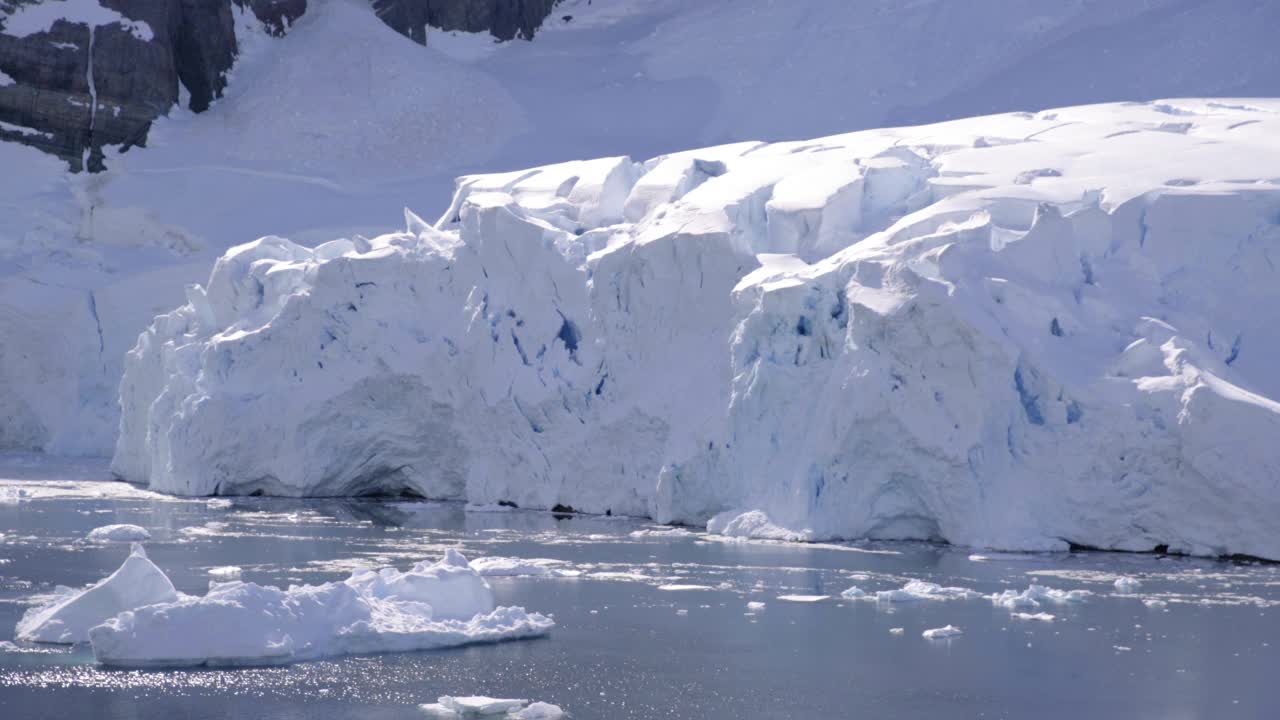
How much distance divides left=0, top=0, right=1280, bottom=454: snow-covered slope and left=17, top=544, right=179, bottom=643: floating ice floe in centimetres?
1687

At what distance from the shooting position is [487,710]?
8.61 metres

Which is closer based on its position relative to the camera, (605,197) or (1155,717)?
(1155,717)

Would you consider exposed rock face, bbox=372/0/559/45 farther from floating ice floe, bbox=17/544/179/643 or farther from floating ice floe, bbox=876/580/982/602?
floating ice floe, bbox=17/544/179/643

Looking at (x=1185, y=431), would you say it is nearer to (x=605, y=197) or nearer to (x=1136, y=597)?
(x=1136, y=597)

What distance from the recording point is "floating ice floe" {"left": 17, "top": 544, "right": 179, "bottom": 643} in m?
10.3

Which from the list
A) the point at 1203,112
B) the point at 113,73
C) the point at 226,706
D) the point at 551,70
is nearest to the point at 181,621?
the point at 226,706

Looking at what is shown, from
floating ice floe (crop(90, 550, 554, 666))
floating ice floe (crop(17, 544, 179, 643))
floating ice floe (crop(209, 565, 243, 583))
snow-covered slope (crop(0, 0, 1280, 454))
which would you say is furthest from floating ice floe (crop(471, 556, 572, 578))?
snow-covered slope (crop(0, 0, 1280, 454))

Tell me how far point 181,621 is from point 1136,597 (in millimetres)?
7137

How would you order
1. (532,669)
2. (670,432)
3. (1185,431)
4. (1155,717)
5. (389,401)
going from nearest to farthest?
(1155,717) → (532,669) → (1185,431) → (670,432) → (389,401)

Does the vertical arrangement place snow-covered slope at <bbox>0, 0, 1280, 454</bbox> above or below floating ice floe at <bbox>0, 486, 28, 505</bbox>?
above

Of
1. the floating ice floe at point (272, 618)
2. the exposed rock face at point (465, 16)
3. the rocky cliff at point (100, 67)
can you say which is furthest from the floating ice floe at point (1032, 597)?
the exposed rock face at point (465, 16)

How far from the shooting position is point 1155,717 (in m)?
8.71

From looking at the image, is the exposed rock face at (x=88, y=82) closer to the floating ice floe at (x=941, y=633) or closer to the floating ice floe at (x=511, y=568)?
the floating ice floe at (x=511, y=568)

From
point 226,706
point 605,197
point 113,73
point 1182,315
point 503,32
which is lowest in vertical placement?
point 226,706
